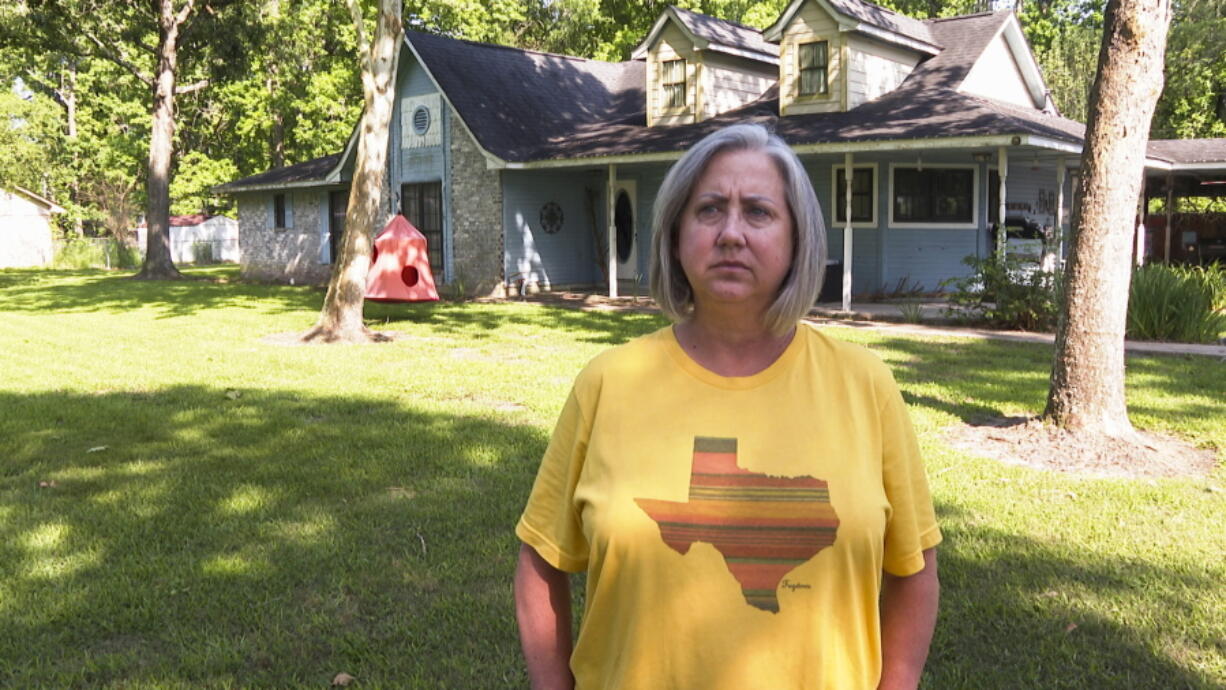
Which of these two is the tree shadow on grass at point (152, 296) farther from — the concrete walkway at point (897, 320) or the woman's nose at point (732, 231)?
the woman's nose at point (732, 231)

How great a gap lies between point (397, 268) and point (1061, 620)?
1355cm

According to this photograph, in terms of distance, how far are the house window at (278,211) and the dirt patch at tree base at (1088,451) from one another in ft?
82.4

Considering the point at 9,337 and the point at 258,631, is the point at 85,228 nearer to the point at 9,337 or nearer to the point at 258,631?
the point at 9,337

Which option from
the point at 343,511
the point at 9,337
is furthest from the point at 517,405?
the point at 9,337

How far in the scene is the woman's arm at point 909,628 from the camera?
203 centimetres

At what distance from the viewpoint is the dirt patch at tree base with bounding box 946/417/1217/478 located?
6.65 meters

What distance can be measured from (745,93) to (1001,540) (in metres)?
17.9

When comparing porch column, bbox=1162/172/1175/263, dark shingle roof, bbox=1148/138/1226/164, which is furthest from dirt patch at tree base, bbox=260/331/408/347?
porch column, bbox=1162/172/1175/263

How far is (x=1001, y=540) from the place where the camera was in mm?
5133

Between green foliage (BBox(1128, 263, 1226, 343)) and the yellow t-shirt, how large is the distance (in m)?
13.0

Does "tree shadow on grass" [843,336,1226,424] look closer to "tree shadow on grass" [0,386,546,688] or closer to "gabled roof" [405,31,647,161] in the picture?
"tree shadow on grass" [0,386,546,688]

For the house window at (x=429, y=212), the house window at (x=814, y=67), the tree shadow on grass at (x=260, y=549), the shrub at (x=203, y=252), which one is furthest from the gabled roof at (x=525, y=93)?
the shrub at (x=203, y=252)

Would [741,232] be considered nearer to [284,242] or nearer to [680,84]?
[680,84]

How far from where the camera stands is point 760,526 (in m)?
1.83
